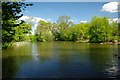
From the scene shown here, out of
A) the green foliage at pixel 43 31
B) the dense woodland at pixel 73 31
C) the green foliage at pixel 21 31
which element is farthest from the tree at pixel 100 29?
the green foliage at pixel 21 31

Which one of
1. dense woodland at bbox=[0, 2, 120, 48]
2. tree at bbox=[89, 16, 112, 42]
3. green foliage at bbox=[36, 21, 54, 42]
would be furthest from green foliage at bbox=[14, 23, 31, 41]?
green foliage at bbox=[36, 21, 54, 42]

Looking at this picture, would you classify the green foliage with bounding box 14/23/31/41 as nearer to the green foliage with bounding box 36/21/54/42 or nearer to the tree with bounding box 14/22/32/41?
the tree with bounding box 14/22/32/41

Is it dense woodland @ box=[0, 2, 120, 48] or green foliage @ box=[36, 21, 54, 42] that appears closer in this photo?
dense woodland @ box=[0, 2, 120, 48]

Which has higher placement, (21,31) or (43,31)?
(43,31)

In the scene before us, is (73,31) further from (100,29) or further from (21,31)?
(21,31)

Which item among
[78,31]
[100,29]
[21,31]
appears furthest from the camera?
[78,31]

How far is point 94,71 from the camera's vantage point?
1700 cm

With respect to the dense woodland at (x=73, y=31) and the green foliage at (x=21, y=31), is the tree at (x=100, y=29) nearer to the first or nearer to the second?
the dense woodland at (x=73, y=31)

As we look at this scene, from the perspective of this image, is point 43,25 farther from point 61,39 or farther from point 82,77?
point 82,77

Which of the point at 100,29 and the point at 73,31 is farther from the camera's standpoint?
the point at 73,31

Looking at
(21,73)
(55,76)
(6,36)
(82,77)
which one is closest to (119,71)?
(82,77)

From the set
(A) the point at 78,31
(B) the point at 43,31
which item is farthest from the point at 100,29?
(B) the point at 43,31

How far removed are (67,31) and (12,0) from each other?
2316 inches

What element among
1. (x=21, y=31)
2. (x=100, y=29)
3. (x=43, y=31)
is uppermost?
(x=100, y=29)
